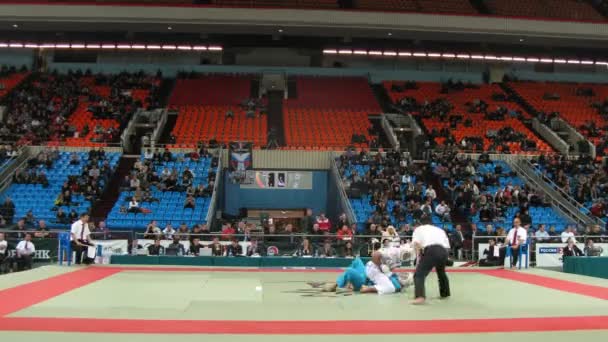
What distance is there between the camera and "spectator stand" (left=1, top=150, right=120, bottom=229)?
26.0m

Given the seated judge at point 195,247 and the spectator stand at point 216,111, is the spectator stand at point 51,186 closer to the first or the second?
the spectator stand at point 216,111

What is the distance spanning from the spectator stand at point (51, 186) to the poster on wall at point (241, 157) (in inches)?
242

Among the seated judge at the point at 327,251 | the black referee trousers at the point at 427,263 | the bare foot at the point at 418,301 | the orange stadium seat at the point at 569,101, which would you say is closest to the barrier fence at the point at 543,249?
the seated judge at the point at 327,251

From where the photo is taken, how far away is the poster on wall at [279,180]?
1219 inches

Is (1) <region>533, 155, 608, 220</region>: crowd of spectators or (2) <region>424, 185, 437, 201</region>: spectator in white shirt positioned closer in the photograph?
(2) <region>424, 185, 437, 201</region>: spectator in white shirt

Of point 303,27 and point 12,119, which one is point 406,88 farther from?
point 12,119

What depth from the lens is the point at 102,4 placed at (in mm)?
34156

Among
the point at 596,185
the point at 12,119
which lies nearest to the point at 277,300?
the point at 596,185

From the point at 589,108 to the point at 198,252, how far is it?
31.6 meters

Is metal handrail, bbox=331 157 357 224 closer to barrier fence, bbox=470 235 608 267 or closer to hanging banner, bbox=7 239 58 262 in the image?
barrier fence, bbox=470 235 608 267

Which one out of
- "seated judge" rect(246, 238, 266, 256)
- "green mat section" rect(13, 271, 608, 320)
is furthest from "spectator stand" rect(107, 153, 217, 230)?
"green mat section" rect(13, 271, 608, 320)

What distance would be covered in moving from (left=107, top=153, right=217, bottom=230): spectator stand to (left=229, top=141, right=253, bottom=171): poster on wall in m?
1.19

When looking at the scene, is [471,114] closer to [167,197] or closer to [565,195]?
[565,195]

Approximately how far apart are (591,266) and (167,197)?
1796 cm
